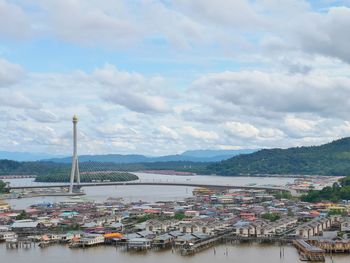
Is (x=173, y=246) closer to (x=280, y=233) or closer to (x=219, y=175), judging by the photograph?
(x=280, y=233)

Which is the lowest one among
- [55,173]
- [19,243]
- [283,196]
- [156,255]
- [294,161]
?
[156,255]

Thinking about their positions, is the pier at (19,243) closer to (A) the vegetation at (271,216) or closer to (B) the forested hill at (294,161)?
(A) the vegetation at (271,216)

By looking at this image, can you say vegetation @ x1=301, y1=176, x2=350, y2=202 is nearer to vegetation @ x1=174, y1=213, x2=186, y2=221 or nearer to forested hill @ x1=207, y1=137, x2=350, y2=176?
vegetation @ x1=174, y1=213, x2=186, y2=221

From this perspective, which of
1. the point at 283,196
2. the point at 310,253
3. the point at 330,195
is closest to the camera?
the point at 310,253

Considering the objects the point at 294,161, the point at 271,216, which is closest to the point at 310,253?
the point at 271,216

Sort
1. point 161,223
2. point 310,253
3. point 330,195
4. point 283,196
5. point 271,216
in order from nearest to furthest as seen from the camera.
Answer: point 310,253, point 161,223, point 271,216, point 330,195, point 283,196

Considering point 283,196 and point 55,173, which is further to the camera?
point 55,173

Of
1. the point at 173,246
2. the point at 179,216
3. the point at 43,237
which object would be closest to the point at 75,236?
the point at 43,237

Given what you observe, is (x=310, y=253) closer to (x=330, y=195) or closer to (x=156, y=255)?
(x=156, y=255)

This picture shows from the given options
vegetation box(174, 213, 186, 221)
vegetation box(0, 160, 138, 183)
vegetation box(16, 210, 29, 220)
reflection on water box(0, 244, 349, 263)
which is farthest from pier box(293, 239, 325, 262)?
vegetation box(0, 160, 138, 183)
